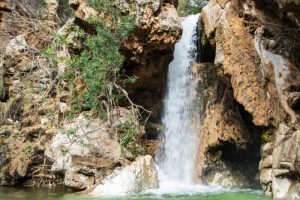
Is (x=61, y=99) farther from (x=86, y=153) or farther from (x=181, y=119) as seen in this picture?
(x=181, y=119)

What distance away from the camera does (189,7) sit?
1223 inches

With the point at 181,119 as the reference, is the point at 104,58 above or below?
above

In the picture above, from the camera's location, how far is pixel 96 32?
50.8 feet

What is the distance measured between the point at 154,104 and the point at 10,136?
6250mm

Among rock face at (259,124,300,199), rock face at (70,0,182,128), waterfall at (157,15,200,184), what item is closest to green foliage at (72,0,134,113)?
rock face at (70,0,182,128)

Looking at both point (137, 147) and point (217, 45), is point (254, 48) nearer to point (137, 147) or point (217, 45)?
point (217, 45)

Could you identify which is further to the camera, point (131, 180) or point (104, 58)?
point (104, 58)

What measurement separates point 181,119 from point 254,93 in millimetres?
4050

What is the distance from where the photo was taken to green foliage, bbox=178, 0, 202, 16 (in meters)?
29.3

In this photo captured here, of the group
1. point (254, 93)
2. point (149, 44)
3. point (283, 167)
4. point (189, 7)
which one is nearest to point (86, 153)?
point (149, 44)

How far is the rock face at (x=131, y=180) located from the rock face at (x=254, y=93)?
256 centimetres

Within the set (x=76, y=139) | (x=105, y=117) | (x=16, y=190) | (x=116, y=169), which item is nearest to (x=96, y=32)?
(x=105, y=117)

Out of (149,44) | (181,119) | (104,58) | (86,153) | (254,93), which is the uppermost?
(149,44)

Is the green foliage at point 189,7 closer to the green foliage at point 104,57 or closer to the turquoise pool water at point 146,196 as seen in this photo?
the green foliage at point 104,57
